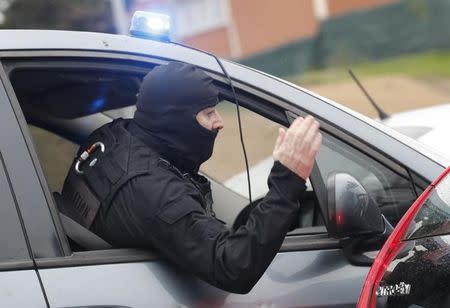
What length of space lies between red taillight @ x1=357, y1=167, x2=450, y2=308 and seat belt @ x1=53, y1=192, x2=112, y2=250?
80cm

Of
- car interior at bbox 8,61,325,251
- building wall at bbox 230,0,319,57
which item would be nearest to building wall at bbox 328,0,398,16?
building wall at bbox 230,0,319,57

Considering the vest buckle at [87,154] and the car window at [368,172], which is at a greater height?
the vest buckle at [87,154]

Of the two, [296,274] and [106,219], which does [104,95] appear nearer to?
[106,219]

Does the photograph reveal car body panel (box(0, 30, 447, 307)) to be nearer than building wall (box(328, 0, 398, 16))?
Yes

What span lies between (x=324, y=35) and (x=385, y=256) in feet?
69.7

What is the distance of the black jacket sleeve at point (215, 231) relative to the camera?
85.0 inches

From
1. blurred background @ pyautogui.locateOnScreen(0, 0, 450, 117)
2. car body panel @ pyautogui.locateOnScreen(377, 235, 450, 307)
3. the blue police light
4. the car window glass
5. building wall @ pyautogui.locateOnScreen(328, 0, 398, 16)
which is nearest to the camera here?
car body panel @ pyautogui.locateOnScreen(377, 235, 450, 307)

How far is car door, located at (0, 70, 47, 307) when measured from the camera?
84.2 inches

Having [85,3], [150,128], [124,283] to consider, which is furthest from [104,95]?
[85,3]

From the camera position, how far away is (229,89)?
2.53 m

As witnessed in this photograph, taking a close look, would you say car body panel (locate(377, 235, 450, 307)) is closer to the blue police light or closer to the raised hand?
the raised hand

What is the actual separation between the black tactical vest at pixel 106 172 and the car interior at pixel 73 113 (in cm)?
11

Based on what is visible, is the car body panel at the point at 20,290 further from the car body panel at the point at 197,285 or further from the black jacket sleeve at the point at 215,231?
the black jacket sleeve at the point at 215,231

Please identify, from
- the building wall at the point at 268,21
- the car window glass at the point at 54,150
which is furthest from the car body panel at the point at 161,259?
the building wall at the point at 268,21
